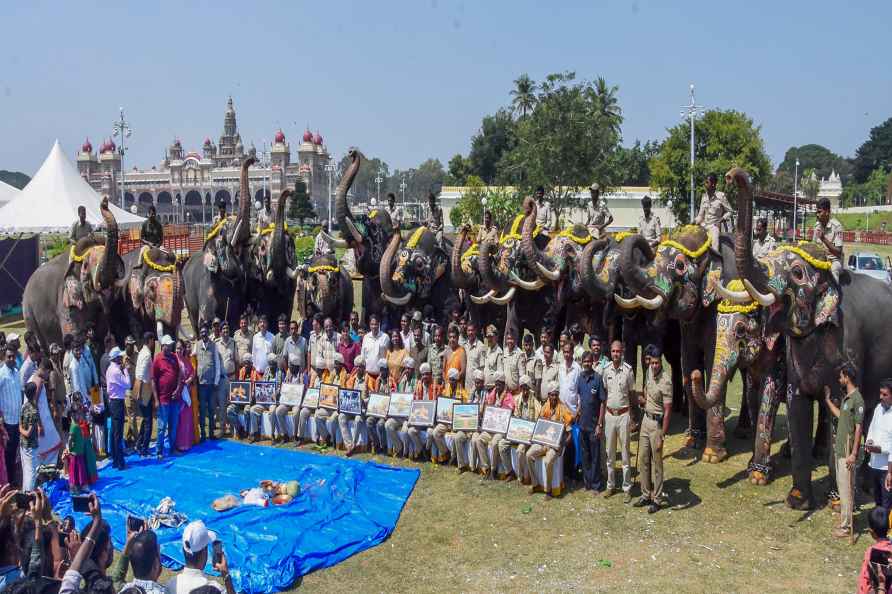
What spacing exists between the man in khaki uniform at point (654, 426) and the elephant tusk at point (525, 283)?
408 centimetres

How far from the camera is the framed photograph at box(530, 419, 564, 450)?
9.04 metres

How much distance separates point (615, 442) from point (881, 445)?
107 inches

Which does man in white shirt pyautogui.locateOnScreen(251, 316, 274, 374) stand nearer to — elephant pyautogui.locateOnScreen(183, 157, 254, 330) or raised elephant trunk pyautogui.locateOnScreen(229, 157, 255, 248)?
elephant pyautogui.locateOnScreen(183, 157, 254, 330)

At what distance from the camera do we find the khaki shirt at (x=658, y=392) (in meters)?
8.67

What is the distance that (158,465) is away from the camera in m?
10.5

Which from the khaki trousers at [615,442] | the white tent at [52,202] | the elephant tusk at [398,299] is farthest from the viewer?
the white tent at [52,202]

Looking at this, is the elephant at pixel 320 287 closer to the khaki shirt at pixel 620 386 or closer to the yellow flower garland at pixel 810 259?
the khaki shirt at pixel 620 386

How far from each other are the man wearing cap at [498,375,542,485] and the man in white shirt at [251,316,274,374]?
13.5 feet

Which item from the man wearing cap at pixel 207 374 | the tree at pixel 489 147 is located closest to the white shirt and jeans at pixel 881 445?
the man wearing cap at pixel 207 374

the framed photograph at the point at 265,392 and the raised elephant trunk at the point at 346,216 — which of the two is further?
the raised elephant trunk at the point at 346,216

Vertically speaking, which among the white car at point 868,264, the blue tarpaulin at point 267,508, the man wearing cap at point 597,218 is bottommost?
the blue tarpaulin at point 267,508

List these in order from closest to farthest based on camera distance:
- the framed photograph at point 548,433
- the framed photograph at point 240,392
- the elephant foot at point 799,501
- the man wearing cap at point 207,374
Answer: the elephant foot at point 799,501
the framed photograph at point 548,433
the man wearing cap at point 207,374
the framed photograph at point 240,392

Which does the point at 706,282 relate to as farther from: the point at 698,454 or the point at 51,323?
the point at 51,323

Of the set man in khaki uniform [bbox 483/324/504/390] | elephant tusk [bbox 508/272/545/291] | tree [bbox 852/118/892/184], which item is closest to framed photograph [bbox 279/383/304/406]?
man in khaki uniform [bbox 483/324/504/390]
